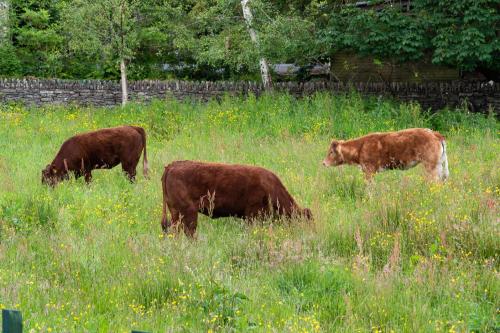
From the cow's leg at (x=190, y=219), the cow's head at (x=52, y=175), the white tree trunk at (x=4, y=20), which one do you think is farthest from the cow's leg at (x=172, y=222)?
the white tree trunk at (x=4, y=20)

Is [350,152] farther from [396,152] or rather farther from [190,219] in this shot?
[190,219]

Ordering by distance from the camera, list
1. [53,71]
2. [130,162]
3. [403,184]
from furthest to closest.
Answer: [53,71]
[130,162]
[403,184]

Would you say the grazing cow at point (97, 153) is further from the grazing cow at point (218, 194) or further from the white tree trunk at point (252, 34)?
the white tree trunk at point (252, 34)

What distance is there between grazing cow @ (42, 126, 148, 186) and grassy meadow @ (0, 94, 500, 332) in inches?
13.9

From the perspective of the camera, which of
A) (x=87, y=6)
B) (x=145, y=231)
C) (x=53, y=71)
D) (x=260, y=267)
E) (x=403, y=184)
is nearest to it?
(x=260, y=267)

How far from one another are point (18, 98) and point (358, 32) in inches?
459

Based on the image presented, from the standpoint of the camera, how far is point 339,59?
2805cm

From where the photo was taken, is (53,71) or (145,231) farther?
(53,71)

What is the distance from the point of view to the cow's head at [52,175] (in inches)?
474

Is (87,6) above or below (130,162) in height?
above

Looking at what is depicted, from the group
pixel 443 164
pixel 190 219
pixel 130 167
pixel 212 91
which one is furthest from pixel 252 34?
pixel 190 219

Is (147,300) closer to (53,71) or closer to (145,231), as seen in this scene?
(145,231)

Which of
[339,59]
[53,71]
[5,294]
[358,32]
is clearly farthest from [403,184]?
[53,71]

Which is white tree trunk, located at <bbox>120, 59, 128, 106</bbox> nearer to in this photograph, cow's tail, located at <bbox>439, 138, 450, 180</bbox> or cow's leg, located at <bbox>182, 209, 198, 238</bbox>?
cow's tail, located at <bbox>439, 138, 450, 180</bbox>
